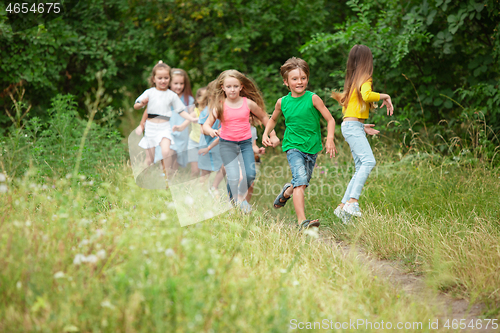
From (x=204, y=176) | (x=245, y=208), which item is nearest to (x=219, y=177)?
(x=204, y=176)

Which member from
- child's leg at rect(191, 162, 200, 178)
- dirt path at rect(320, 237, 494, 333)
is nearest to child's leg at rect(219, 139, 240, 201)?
child's leg at rect(191, 162, 200, 178)

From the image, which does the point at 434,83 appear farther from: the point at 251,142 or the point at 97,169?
the point at 97,169

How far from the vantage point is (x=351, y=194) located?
449 centimetres

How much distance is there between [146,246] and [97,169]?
3.47m

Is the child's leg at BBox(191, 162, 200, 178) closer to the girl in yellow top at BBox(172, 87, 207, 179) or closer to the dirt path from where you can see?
the girl in yellow top at BBox(172, 87, 207, 179)

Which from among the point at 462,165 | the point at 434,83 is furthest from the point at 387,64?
the point at 462,165

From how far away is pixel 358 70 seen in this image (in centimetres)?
458

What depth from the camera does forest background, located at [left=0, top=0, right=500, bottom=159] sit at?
6.16 metres

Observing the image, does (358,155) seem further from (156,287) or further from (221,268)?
(156,287)

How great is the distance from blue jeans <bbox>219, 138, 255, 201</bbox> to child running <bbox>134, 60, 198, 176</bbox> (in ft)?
4.35

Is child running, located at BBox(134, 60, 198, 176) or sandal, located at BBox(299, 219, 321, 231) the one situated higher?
child running, located at BBox(134, 60, 198, 176)

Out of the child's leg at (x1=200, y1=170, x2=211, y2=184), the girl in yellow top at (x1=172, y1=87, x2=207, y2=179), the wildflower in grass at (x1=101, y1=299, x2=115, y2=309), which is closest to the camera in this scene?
the wildflower in grass at (x1=101, y1=299, x2=115, y2=309)

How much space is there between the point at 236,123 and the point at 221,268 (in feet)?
8.54

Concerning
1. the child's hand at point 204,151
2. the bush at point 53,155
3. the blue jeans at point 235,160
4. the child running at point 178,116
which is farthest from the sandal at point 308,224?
the child running at point 178,116
